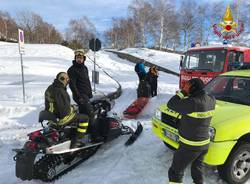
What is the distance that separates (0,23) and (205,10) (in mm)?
45398

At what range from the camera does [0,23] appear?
62031mm

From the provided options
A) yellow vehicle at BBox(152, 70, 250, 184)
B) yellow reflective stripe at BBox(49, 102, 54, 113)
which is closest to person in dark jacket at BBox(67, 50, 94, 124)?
yellow reflective stripe at BBox(49, 102, 54, 113)

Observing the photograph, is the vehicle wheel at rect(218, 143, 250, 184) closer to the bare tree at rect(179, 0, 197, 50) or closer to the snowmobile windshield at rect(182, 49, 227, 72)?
the snowmobile windshield at rect(182, 49, 227, 72)

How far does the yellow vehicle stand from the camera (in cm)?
384

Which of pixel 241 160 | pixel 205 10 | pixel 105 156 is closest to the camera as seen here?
pixel 241 160

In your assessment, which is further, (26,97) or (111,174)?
(26,97)

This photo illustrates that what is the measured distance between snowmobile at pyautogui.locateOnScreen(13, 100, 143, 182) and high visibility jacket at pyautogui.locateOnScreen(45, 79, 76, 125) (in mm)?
116

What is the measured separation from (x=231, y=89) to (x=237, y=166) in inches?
65.1

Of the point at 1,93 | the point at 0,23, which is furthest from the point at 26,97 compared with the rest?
the point at 0,23

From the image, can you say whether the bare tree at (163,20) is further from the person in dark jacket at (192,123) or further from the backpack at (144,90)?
the person in dark jacket at (192,123)

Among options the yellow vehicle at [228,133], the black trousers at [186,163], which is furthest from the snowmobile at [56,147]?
the black trousers at [186,163]

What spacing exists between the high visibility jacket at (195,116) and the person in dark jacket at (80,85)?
7.51 feet

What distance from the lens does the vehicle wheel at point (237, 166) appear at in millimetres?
3992

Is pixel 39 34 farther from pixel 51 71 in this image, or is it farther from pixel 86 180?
pixel 86 180
